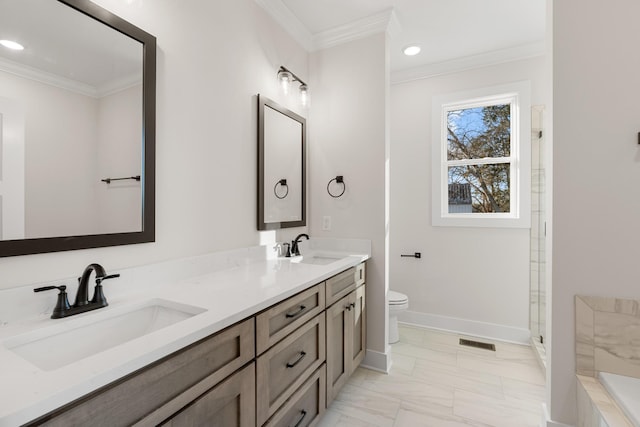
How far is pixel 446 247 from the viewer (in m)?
3.09

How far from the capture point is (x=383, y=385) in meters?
2.11

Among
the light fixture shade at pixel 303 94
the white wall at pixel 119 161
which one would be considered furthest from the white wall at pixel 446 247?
the white wall at pixel 119 161

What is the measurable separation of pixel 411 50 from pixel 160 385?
3.13 m

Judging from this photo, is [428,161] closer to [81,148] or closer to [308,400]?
[308,400]

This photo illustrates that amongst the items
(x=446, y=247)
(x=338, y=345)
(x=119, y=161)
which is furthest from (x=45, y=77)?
(x=446, y=247)

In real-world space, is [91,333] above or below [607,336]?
above

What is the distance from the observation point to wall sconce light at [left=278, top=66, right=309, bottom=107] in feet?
7.25

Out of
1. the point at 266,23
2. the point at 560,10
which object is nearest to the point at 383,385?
the point at 560,10

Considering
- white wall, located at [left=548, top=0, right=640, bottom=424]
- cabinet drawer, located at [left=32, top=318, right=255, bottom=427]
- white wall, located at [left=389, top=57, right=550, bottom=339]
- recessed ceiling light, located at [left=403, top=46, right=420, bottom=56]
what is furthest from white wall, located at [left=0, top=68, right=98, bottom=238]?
white wall, located at [left=389, top=57, right=550, bottom=339]

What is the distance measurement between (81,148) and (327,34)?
2.09 meters

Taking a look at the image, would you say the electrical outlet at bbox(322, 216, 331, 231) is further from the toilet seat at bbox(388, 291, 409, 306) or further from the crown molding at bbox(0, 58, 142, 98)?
the crown molding at bbox(0, 58, 142, 98)

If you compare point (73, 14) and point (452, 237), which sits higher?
point (73, 14)

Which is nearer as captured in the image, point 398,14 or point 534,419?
point 534,419

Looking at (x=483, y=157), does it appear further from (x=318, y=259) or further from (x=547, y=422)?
(x=547, y=422)
